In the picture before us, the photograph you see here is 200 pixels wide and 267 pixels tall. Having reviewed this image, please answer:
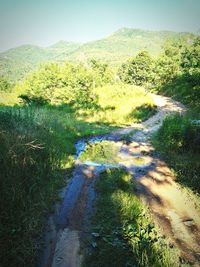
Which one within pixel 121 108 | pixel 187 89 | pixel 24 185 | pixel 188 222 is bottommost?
pixel 121 108

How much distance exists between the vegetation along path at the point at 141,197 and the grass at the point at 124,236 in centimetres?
22

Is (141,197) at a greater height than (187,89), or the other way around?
(141,197)

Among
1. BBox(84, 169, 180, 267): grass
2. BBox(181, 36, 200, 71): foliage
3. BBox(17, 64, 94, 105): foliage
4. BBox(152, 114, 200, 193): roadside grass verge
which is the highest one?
BBox(181, 36, 200, 71): foliage

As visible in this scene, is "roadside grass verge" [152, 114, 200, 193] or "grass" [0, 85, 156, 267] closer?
"grass" [0, 85, 156, 267]

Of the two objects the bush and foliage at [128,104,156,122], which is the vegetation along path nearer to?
the bush

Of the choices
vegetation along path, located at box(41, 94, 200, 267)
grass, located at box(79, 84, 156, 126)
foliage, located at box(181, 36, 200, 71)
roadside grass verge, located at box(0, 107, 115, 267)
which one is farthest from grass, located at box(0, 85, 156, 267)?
foliage, located at box(181, 36, 200, 71)

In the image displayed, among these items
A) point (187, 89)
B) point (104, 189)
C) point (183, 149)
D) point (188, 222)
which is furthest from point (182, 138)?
point (187, 89)

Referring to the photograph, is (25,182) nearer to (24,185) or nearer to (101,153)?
(24,185)

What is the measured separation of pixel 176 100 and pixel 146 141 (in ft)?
42.1

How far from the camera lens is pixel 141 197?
20.1ft

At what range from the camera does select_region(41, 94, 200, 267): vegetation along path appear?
14.1ft

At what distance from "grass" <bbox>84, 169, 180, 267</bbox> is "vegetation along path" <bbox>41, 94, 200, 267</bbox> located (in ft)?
0.72

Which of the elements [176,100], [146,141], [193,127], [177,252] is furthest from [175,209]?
[176,100]

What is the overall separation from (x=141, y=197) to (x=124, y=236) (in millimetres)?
1710
